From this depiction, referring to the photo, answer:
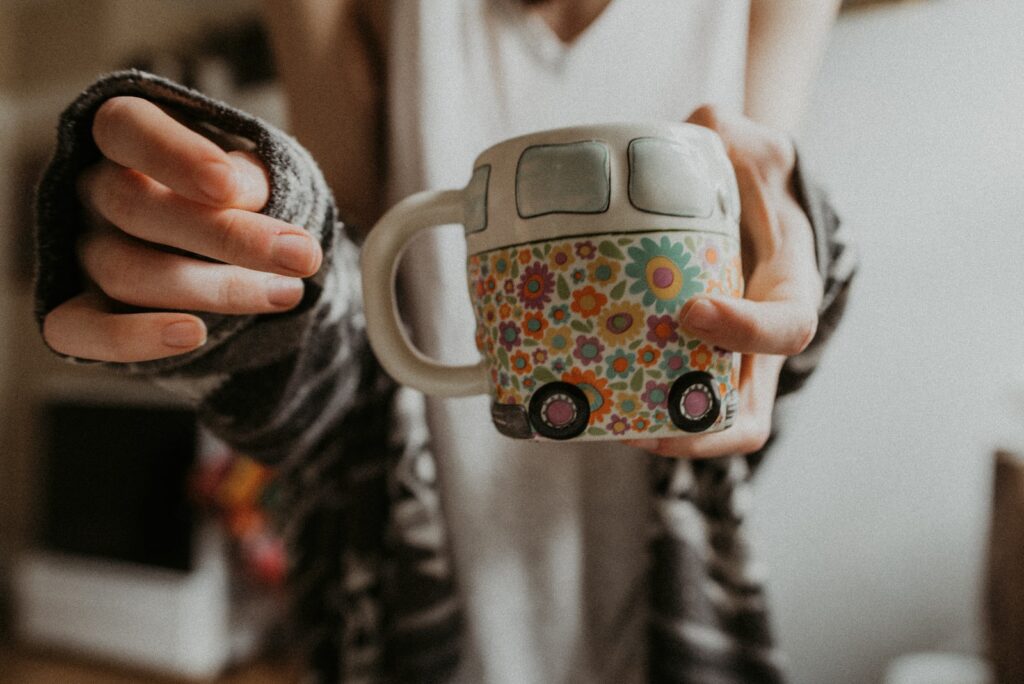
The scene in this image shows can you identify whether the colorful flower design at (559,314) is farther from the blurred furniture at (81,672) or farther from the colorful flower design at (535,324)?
the blurred furniture at (81,672)

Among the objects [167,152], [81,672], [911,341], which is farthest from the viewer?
[81,672]

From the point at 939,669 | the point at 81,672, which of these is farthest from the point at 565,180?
the point at 81,672

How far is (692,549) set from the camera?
361 mm

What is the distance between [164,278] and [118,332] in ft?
0.07

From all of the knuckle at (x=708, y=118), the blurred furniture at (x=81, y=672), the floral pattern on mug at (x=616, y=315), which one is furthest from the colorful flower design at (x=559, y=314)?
the blurred furniture at (x=81, y=672)

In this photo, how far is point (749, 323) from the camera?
19 centimetres

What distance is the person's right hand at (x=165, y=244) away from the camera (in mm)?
180

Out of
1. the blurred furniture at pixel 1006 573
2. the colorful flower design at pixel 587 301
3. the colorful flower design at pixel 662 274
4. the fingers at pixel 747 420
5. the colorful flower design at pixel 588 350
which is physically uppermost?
the colorful flower design at pixel 662 274

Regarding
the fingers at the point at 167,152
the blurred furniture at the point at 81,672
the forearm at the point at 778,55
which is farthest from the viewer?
the blurred furniture at the point at 81,672

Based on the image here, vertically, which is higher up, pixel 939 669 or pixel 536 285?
pixel 536 285

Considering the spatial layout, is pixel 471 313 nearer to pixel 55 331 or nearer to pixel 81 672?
pixel 55 331

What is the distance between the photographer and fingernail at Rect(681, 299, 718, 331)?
0.18m

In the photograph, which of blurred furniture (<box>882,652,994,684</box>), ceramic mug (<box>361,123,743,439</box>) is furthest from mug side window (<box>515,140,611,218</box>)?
blurred furniture (<box>882,652,994,684</box>)

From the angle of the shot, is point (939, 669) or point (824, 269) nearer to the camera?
point (824, 269)
